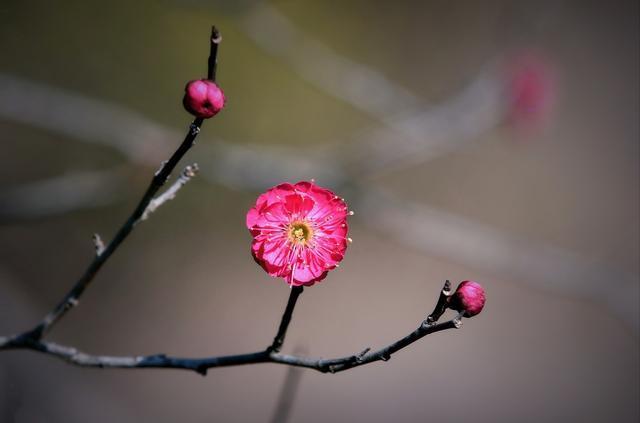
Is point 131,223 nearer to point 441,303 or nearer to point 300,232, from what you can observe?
point 300,232

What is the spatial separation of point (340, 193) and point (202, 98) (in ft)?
7.50

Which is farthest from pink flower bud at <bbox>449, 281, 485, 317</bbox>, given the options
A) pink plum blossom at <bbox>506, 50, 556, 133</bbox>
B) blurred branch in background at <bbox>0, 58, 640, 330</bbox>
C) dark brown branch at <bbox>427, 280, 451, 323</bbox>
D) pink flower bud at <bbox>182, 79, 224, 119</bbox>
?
pink plum blossom at <bbox>506, 50, 556, 133</bbox>

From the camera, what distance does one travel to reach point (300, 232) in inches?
41.5

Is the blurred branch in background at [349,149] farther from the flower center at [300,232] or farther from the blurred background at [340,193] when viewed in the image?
the flower center at [300,232]

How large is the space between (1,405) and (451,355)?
133 inches

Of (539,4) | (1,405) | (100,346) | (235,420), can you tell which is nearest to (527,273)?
(539,4)

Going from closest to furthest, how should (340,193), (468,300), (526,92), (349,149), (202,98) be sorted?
(202,98)
(468,300)
(340,193)
(349,149)
(526,92)

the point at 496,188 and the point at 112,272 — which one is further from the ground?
the point at 496,188

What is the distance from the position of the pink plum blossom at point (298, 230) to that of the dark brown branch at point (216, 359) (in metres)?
0.14

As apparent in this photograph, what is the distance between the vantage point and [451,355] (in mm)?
4023

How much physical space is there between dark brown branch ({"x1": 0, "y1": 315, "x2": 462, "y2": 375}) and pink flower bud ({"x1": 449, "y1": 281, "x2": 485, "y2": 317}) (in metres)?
0.05

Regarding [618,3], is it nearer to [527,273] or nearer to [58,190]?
[527,273]

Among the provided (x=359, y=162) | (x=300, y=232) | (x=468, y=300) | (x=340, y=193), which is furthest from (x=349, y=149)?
(x=468, y=300)

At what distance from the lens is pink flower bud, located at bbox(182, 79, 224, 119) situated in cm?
73
